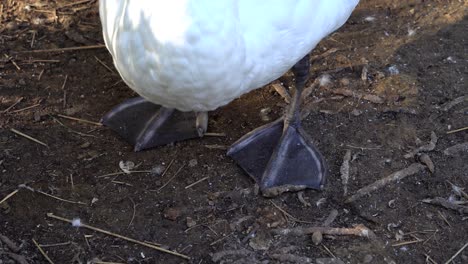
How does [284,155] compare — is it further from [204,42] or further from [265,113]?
[204,42]

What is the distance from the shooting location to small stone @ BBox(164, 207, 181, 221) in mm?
3027

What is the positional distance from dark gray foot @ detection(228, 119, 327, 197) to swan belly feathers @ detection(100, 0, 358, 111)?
2.13 feet

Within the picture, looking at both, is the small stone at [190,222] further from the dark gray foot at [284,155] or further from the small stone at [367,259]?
the small stone at [367,259]

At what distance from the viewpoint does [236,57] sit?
8.02 ft

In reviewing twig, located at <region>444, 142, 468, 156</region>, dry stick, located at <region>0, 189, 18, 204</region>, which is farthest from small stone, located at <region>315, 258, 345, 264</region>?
dry stick, located at <region>0, 189, 18, 204</region>

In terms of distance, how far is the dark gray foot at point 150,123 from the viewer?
3.40 meters

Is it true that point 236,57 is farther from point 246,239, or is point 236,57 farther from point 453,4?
point 453,4

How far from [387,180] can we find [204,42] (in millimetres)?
1333

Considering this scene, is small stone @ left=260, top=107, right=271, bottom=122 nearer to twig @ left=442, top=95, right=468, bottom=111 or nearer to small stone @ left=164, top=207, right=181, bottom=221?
small stone @ left=164, top=207, right=181, bottom=221

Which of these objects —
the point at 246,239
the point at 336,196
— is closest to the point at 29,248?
the point at 246,239

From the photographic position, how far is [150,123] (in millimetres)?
3467

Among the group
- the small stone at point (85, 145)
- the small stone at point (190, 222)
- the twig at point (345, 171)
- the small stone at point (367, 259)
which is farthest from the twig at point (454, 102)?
the small stone at point (85, 145)

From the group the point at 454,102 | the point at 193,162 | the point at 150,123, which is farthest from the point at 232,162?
the point at 454,102

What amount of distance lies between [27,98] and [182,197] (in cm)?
110
